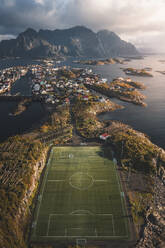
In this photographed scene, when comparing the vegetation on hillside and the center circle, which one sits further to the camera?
the center circle

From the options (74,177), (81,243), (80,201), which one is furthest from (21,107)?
(81,243)

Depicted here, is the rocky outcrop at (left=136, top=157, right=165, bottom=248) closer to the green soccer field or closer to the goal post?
the green soccer field

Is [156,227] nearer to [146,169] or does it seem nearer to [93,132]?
[146,169]

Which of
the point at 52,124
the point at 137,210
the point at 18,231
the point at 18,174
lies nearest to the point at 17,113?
the point at 52,124

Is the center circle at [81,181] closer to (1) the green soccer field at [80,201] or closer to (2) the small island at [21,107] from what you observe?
(1) the green soccer field at [80,201]

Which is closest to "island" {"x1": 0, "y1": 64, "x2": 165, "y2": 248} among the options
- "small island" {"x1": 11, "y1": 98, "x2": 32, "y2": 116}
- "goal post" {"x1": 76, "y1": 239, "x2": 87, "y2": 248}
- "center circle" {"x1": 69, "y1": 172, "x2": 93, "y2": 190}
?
"center circle" {"x1": 69, "y1": 172, "x2": 93, "y2": 190}

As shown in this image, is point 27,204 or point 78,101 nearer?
point 27,204

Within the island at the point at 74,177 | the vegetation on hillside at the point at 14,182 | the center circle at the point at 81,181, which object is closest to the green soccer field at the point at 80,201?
the center circle at the point at 81,181
